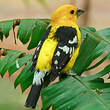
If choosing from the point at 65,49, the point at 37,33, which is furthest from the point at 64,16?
the point at 65,49

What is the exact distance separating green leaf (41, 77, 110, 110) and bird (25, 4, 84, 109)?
17 cm

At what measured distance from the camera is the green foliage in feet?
6.29

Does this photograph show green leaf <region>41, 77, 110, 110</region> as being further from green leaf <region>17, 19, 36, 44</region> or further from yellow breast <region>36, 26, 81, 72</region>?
green leaf <region>17, 19, 36, 44</region>

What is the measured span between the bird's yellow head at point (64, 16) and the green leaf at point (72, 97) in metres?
0.87

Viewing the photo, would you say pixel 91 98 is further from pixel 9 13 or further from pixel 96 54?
pixel 9 13

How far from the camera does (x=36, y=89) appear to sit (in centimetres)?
233

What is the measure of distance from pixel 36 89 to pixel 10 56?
19.6 inches

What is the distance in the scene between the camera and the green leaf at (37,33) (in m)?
2.81

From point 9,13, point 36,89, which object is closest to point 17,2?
point 9,13

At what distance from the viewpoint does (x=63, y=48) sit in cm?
255

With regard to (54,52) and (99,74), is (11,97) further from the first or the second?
(99,74)

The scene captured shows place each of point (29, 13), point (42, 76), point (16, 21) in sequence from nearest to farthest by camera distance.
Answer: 1. point (42, 76)
2. point (16, 21)
3. point (29, 13)

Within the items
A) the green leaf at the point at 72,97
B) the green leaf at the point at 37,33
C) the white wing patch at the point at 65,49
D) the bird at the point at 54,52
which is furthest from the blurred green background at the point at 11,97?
the green leaf at the point at 72,97

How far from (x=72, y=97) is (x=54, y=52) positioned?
58cm
